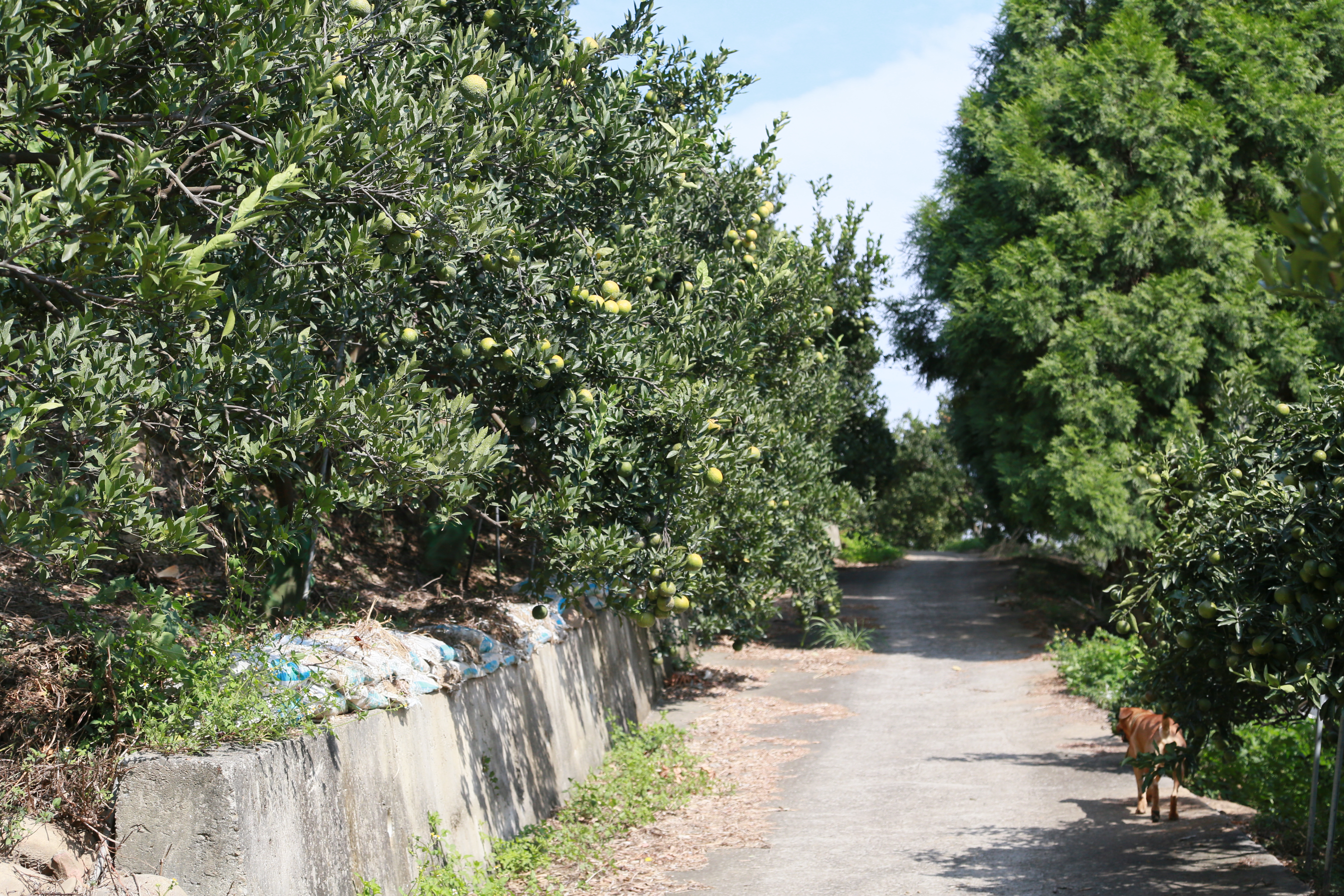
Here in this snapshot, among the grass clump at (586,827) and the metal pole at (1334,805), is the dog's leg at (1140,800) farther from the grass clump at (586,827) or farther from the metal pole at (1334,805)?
the grass clump at (586,827)

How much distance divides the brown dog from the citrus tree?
3.60 m

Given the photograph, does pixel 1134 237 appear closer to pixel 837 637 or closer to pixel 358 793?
pixel 837 637

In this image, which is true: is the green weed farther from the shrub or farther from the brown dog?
the brown dog

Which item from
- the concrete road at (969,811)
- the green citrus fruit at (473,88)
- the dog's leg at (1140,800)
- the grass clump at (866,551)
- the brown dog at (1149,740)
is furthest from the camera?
the grass clump at (866,551)

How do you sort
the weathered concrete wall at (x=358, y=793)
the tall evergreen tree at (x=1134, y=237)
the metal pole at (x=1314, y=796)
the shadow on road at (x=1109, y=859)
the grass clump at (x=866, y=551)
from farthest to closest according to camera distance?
the grass clump at (x=866, y=551)
the tall evergreen tree at (x=1134, y=237)
the shadow on road at (x=1109, y=859)
the metal pole at (x=1314, y=796)
the weathered concrete wall at (x=358, y=793)

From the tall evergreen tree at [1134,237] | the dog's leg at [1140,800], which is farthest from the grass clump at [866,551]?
the dog's leg at [1140,800]

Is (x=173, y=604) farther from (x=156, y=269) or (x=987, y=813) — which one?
(x=987, y=813)

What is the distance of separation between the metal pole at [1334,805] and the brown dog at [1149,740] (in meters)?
1.18

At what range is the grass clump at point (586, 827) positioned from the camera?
574 cm

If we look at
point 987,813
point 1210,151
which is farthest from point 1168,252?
point 987,813

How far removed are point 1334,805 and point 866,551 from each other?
94.9 ft

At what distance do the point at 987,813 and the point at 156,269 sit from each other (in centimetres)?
740

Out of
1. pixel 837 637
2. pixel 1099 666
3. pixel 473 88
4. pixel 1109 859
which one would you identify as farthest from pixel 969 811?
pixel 837 637

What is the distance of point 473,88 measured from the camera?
5.48 m
